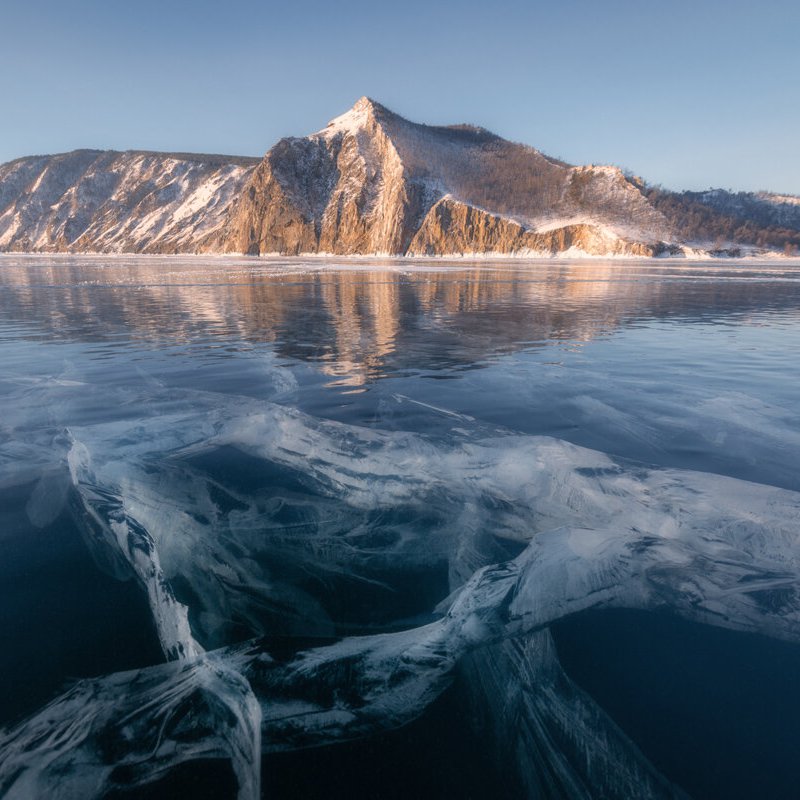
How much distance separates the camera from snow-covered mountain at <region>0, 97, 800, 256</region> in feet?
342

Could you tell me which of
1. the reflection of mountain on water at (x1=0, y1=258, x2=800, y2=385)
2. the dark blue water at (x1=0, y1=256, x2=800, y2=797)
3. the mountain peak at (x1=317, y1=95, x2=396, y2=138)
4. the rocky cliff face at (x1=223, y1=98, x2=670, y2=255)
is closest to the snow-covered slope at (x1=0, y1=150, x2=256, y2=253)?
the rocky cliff face at (x1=223, y1=98, x2=670, y2=255)

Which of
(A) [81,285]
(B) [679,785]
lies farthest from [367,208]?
(B) [679,785]

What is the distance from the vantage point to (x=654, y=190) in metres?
117

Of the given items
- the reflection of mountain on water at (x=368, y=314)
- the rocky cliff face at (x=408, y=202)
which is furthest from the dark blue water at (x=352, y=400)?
the rocky cliff face at (x=408, y=202)

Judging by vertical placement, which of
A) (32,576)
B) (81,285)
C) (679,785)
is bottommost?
(679,785)

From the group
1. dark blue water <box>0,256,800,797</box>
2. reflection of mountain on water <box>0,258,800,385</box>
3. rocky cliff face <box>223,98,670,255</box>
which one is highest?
rocky cliff face <box>223,98,670,255</box>

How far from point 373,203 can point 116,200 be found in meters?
95.4

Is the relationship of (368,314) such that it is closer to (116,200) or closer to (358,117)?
(358,117)

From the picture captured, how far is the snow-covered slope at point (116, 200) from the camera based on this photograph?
135500 millimetres

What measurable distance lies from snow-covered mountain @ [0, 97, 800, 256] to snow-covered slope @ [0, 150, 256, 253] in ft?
1.55

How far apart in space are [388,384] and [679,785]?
623cm

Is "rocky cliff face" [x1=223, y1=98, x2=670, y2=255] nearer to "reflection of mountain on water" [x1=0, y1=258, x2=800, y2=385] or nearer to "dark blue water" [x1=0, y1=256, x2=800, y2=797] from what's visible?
"reflection of mountain on water" [x1=0, y1=258, x2=800, y2=385]

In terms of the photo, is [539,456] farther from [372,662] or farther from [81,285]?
[81,285]

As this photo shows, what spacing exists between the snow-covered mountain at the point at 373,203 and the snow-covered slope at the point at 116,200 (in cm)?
47
